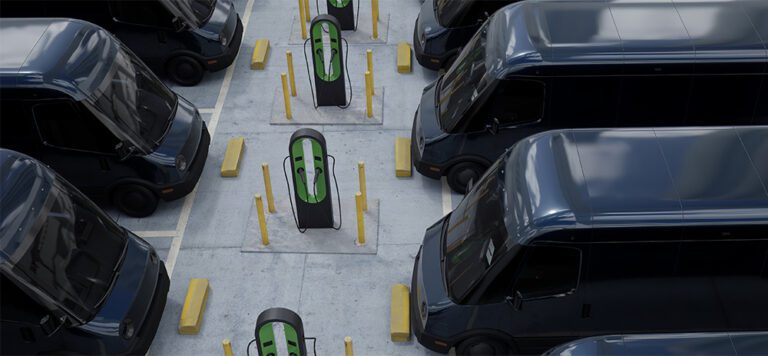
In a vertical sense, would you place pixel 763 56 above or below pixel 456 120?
above

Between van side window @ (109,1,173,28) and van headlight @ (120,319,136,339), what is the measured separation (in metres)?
5.32

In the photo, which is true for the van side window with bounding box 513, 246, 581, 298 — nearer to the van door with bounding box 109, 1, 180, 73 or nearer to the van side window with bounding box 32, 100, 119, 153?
the van side window with bounding box 32, 100, 119, 153

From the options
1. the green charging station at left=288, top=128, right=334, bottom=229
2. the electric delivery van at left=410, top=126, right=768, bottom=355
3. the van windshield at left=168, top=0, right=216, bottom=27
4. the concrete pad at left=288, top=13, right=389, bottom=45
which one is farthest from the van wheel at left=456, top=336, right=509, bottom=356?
the concrete pad at left=288, top=13, right=389, bottom=45

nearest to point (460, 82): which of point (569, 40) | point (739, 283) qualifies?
point (569, 40)

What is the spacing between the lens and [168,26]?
12344mm

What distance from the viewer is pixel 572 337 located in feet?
26.5

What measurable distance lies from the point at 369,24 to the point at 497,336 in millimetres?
7444

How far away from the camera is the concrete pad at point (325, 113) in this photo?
12.2 meters

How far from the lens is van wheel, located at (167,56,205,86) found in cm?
1273

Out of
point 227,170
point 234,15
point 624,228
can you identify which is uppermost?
point 624,228

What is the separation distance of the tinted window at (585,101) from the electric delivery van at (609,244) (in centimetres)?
133

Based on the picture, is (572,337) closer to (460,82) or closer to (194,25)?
(460,82)

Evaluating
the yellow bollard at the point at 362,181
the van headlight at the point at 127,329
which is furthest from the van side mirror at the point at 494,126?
the van headlight at the point at 127,329

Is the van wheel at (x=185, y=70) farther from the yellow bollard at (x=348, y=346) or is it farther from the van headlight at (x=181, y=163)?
the yellow bollard at (x=348, y=346)
